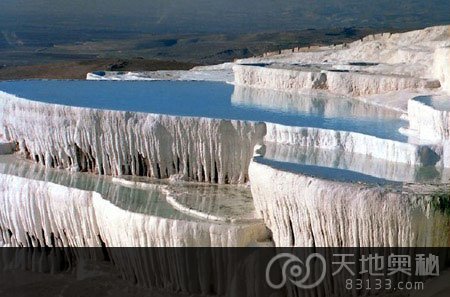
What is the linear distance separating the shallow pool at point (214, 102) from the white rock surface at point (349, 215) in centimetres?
293

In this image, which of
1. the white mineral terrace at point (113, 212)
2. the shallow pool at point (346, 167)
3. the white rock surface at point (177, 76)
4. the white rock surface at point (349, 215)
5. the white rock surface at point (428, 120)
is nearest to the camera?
the white rock surface at point (349, 215)

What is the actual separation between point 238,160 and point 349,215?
13.1ft

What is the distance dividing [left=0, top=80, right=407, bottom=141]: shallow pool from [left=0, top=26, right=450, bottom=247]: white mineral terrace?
0.05 meters

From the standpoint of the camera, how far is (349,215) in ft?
31.7

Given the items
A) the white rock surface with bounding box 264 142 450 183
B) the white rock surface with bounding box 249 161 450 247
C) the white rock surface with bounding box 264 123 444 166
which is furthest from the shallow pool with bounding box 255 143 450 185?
the white rock surface with bounding box 249 161 450 247

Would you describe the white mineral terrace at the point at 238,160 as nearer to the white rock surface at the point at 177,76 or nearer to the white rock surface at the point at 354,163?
the white rock surface at the point at 354,163

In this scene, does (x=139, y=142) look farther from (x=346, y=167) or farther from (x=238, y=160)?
(x=346, y=167)

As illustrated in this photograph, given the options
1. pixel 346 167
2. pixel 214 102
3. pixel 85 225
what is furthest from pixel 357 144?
pixel 214 102

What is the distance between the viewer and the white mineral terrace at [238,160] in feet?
32.6

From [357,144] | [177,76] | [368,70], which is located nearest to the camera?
[357,144]

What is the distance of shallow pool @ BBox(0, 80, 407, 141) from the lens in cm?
1445

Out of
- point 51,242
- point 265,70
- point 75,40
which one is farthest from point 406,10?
point 51,242

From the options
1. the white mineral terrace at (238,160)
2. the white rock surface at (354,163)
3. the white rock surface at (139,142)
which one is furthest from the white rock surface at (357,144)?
the white rock surface at (139,142)

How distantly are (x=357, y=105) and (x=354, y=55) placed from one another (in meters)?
7.34
